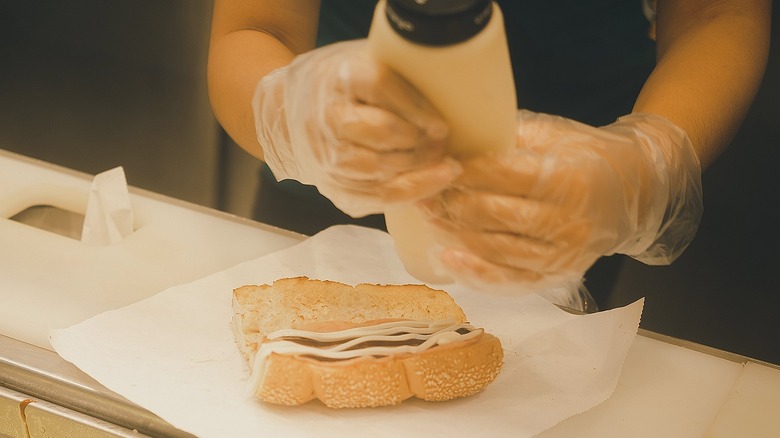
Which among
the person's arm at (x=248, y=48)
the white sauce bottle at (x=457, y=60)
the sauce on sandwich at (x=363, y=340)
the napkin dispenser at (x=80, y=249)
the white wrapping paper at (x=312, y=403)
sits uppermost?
the white sauce bottle at (x=457, y=60)

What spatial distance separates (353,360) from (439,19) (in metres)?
0.59

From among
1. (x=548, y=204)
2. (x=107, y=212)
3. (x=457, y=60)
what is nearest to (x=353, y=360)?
(x=548, y=204)

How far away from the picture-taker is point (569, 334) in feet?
4.80

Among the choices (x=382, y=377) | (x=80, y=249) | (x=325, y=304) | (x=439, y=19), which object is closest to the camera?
Result: (x=439, y=19)

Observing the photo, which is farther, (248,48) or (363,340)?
(248,48)

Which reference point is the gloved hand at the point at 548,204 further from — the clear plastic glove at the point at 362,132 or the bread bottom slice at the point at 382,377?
the bread bottom slice at the point at 382,377

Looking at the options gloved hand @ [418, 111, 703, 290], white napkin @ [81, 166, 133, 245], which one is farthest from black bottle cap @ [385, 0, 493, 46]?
white napkin @ [81, 166, 133, 245]

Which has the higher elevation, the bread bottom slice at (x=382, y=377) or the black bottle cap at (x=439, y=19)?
the black bottle cap at (x=439, y=19)

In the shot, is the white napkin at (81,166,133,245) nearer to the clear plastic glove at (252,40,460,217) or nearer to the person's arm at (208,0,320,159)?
the person's arm at (208,0,320,159)

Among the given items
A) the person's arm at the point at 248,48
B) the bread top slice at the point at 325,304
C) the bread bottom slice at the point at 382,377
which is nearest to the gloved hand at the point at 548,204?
the bread bottom slice at the point at 382,377

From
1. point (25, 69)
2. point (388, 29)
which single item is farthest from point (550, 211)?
point (25, 69)

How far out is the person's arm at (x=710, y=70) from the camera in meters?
1.43

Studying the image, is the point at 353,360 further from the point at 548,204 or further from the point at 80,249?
the point at 80,249

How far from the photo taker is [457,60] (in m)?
0.90
